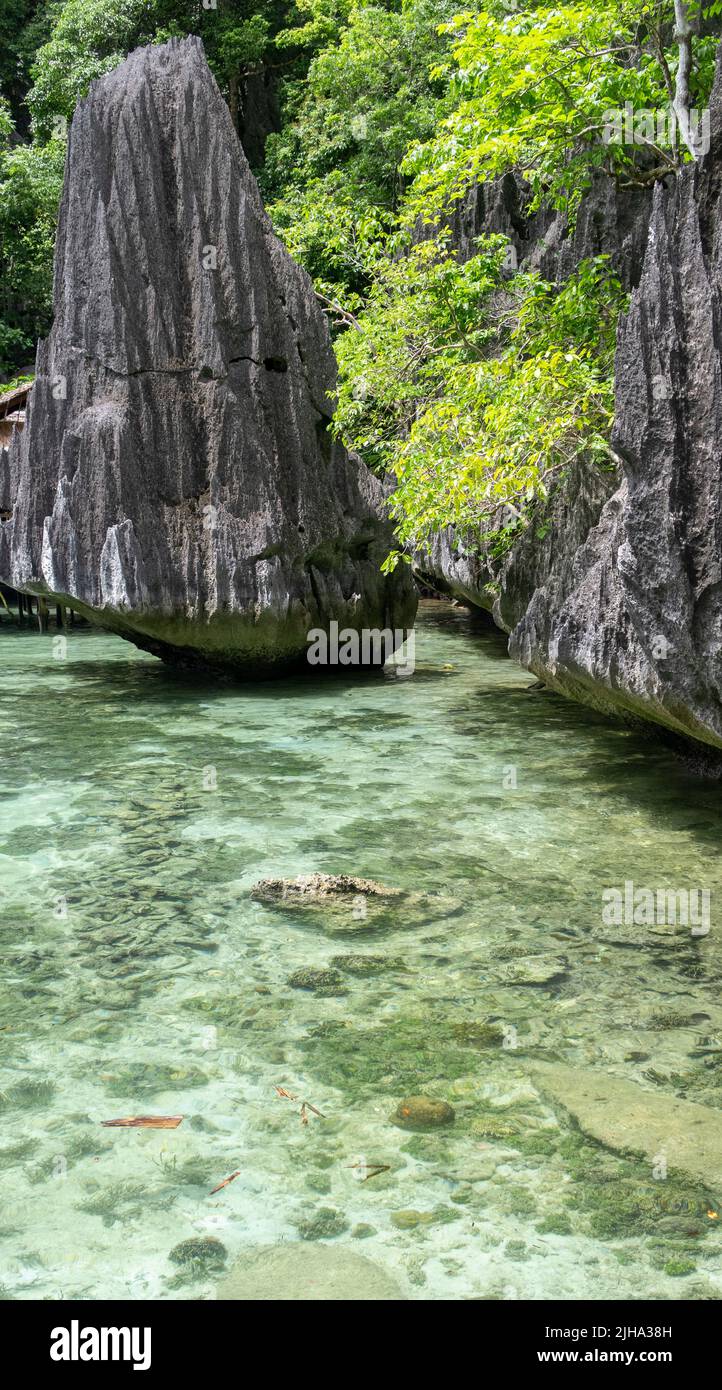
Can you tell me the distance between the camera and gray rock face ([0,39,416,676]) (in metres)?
12.7

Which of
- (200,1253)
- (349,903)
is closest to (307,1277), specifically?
(200,1253)

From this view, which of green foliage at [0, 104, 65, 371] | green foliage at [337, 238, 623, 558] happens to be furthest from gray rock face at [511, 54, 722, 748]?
green foliage at [0, 104, 65, 371]

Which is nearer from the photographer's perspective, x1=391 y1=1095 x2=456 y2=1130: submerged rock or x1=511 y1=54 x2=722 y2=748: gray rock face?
x1=391 y1=1095 x2=456 y2=1130: submerged rock

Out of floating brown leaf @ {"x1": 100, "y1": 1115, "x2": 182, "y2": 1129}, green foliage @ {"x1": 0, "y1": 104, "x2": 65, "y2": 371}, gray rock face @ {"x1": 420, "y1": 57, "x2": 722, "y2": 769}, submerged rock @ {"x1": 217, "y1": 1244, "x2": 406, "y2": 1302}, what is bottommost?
submerged rock @ {"x1": 217, "y1": 1244, "x2": 406, "y2": 1302}

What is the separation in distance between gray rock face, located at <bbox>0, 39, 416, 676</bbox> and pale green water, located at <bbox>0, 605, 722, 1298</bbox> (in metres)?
3.53

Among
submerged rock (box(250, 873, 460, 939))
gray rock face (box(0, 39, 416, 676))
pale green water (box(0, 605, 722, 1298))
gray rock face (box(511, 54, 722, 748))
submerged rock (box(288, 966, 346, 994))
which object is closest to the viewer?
pale green water (box(0, 605, 722, 1298))

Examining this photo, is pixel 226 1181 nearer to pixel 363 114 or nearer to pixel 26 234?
pixel 363 114

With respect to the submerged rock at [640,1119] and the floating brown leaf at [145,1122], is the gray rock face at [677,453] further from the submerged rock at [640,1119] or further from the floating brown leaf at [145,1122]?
the floating brown leaf at [145,1122]

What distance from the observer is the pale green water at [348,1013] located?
325 cm

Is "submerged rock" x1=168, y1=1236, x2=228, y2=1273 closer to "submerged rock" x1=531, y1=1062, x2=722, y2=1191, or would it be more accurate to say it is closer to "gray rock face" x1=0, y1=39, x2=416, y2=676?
"submerged rock" x1=531, y1=1062, x2=722, y2=1191

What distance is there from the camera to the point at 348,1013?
469 centimetres

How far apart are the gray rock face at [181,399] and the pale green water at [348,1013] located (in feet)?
11.6

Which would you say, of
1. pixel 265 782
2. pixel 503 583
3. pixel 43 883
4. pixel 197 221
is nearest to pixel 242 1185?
pixel 43 883

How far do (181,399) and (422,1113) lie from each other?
35.0ft
